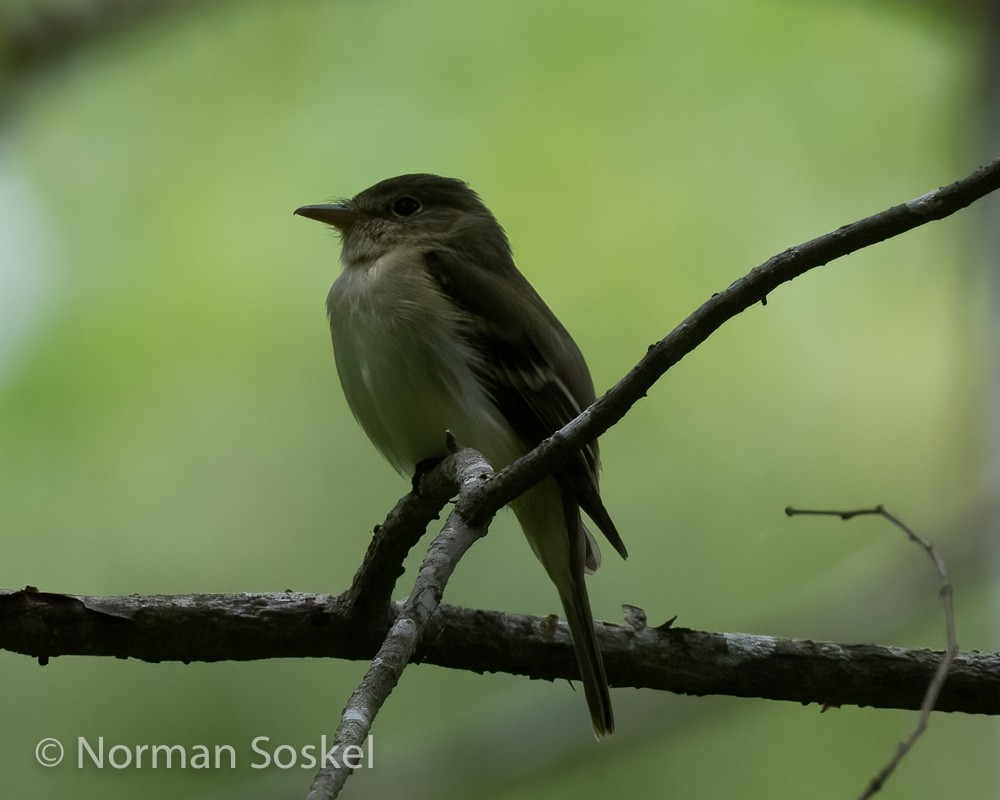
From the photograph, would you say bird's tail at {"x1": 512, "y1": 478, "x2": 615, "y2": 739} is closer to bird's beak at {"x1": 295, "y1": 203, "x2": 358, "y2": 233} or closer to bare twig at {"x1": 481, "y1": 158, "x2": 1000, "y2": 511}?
bare twig at {"x1": 481, "y1": 158, "x2": 1000, "y2": 511}

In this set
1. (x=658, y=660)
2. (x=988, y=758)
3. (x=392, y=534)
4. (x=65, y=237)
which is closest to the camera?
(x=392, y=534)

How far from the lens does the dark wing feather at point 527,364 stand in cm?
493

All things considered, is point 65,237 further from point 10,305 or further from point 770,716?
point 770,716

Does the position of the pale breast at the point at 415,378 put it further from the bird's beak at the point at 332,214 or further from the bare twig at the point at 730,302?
the bare twig at the point at 730,302

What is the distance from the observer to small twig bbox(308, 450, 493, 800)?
2.18 m

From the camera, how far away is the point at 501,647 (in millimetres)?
4242

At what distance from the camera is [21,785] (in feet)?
20.4

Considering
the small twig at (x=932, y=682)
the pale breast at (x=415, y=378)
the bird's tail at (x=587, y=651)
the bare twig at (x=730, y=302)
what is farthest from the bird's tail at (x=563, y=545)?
the bare twig at (x=730, y=302)

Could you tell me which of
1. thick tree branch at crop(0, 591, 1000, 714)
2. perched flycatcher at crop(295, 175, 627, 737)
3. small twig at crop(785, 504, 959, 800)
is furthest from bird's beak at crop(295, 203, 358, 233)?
small twig at crop(785, 504, 959, 800)

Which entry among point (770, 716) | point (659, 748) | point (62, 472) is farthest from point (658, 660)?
point (62, 472)

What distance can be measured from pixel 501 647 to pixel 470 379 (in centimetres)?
117

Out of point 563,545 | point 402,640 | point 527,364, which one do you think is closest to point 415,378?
point 527,364

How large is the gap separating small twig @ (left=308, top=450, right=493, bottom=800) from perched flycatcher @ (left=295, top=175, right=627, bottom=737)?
4.32 feet

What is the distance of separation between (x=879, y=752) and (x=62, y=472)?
5.54 m
